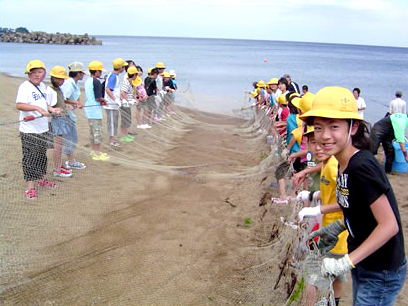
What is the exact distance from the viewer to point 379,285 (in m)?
1.95

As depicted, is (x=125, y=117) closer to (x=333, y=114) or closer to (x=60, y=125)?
(x=60, y=125)

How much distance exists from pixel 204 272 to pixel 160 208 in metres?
1.60

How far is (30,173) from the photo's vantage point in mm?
4785

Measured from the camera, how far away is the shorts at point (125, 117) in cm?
738

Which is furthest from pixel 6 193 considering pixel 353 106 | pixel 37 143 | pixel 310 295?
pixel 353 106

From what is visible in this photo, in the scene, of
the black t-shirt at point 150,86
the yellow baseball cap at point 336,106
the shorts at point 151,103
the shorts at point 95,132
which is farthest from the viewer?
the black t-shirt at point 150,86

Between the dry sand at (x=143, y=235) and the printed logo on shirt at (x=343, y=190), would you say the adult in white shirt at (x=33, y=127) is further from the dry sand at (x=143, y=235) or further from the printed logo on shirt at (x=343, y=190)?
the printed logo on shirt at (x=343, y=190)

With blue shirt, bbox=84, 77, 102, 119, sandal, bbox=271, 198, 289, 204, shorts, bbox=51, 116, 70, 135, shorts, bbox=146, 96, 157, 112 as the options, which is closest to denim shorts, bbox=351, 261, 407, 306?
sandal, bbox=271, 198, 289, 204

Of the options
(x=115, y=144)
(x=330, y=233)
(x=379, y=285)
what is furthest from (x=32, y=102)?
(x=379, y=285)

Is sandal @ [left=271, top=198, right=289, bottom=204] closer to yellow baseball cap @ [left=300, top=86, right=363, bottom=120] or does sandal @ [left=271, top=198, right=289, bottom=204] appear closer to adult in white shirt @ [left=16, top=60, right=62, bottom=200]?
adult in white shirt @ [left=16, top=60, right=62, bottom=200]

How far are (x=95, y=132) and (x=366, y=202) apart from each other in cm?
539

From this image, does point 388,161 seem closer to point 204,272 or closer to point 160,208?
point 160,208

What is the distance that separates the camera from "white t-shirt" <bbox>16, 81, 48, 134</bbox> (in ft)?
15.7

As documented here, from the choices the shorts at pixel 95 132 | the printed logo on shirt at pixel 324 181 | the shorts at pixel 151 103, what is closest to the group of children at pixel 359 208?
the printed logo on shirt at pixel 324 181
